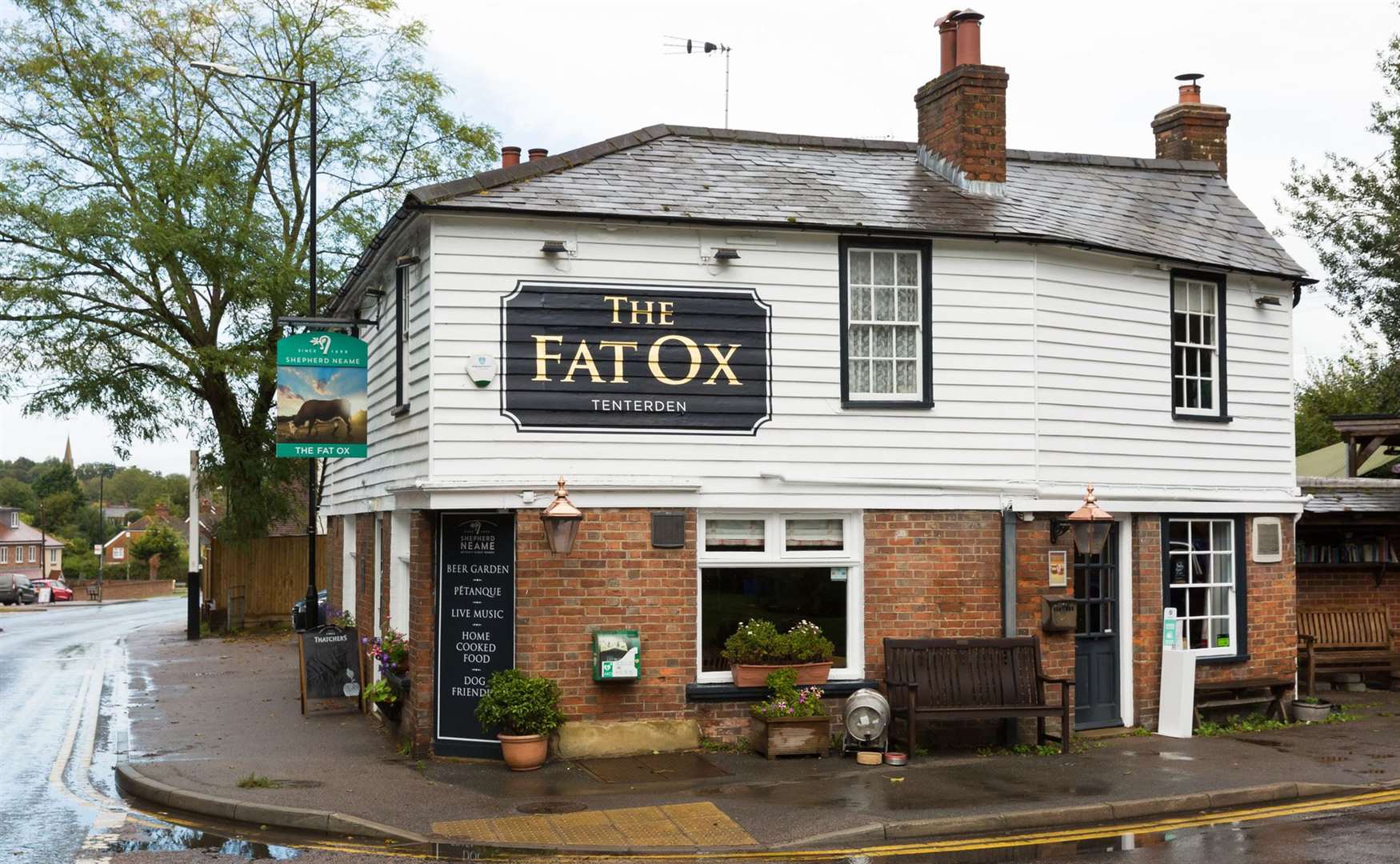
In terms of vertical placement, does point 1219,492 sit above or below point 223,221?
below

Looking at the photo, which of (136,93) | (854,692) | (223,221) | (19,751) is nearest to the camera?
(854,692)

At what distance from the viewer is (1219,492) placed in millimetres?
15156

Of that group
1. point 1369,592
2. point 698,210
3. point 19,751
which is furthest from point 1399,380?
point 19,751

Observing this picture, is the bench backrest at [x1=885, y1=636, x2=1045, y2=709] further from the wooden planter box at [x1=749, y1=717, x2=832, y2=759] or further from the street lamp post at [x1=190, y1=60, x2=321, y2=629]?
the street lamp post at [x1=190, y1=60, x2=321, y2=629]

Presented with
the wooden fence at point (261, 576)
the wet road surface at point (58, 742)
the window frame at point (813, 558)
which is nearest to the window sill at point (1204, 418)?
the window frame at point (813, 558)

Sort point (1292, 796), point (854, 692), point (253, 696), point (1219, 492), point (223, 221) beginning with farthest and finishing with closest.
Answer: point (223, 221) < point (253, 696) < point (1219, 492) < point (854, 692) < point (1292, 796)

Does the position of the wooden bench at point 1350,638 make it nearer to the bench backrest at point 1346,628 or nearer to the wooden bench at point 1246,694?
the bench backrest at point 1346,628

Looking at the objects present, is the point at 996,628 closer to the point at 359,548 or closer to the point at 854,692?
the point at 854,692

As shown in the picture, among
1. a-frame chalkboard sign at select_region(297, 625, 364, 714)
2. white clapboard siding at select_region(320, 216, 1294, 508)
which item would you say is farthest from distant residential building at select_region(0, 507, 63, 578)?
white clapboard siding at select_region(320, 216, 1294, 508)

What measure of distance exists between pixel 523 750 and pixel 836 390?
4.75m

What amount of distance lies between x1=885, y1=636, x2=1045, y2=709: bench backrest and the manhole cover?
12.2ft

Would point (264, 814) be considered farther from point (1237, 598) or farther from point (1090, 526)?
point (1237, 598)

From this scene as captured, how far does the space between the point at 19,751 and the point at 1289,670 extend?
47.5 feet

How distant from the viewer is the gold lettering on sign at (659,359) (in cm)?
1303
